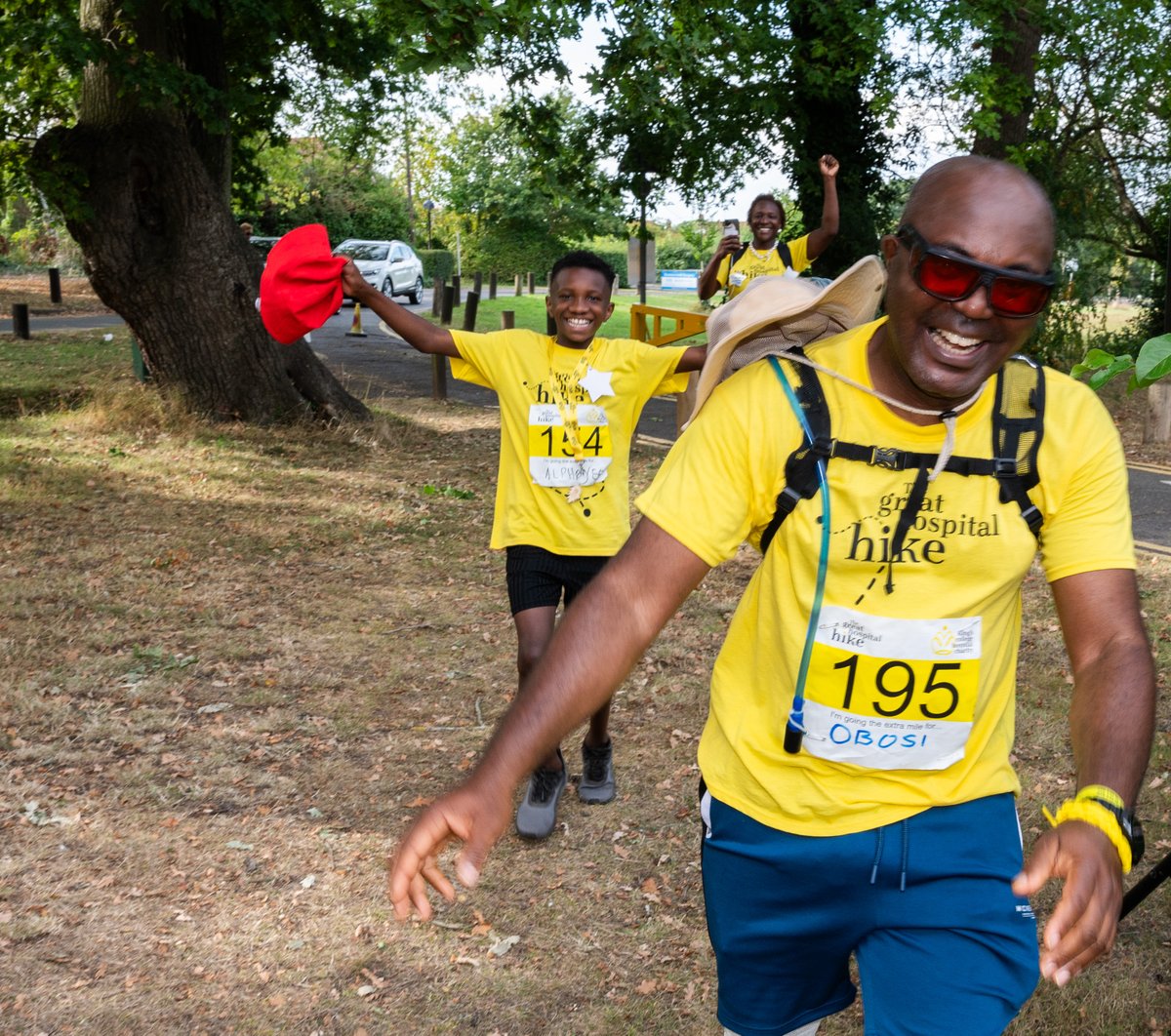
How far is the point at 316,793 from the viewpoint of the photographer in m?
5.23

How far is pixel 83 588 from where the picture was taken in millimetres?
7691

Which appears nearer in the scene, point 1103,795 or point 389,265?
point 1103,795

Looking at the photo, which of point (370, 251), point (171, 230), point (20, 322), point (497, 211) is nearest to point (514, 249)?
point (497, 211)

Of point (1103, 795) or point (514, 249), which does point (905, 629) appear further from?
point (514, 249)

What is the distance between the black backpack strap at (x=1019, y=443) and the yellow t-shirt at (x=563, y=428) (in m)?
2.69

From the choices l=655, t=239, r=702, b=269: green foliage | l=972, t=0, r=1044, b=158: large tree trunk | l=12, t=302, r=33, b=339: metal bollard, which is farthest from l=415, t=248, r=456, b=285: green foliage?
l=972, t=0, r=1044, b=158: large tree trunk

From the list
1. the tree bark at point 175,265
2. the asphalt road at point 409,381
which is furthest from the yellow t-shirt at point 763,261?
the tree bark at point 175,265

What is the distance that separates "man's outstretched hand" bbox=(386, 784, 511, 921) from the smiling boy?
2.75 m

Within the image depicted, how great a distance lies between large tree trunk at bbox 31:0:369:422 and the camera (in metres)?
12.0

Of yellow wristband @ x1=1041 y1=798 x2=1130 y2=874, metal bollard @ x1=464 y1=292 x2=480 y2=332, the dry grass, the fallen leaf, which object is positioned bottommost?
the fallen leaf

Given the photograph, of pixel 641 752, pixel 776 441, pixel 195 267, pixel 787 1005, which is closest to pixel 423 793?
pixel 641 752

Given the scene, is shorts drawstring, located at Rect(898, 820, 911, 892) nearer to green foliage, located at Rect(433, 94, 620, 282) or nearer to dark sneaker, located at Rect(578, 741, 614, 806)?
dark sneaker, located at Rect(578, 741, 614, 806)

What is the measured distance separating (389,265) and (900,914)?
33.7 meters

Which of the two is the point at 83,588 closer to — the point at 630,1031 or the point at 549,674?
the point at 630,1031
